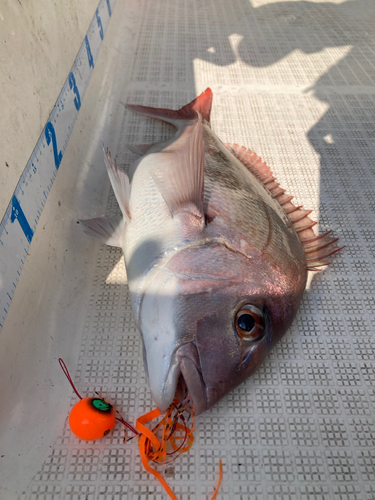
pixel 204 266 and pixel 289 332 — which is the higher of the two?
pixel 204 266

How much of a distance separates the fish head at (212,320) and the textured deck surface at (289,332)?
0.95ft

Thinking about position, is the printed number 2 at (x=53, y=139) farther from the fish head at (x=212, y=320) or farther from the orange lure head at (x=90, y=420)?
the orange lure head at (x=90, y=420)

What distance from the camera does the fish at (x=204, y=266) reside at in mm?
1228

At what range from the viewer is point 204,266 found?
1326mm

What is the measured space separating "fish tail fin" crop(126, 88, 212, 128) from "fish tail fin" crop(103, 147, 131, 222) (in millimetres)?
693

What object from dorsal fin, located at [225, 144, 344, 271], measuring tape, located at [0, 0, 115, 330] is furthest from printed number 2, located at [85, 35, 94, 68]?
dorsal fin, located at [225, 144, 344, 271]

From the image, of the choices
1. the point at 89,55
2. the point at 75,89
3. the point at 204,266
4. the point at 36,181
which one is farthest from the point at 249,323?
the point at 89,55

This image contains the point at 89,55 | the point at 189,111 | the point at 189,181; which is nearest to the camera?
the point at 189,181

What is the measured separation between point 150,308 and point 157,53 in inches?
108

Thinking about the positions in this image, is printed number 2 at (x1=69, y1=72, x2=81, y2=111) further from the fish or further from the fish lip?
the fish lip

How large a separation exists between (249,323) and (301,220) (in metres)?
0.77

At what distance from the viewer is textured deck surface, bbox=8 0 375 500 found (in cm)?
133

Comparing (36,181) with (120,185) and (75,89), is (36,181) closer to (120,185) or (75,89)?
(120,185)

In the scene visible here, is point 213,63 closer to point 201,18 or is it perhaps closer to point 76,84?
point 201,18
